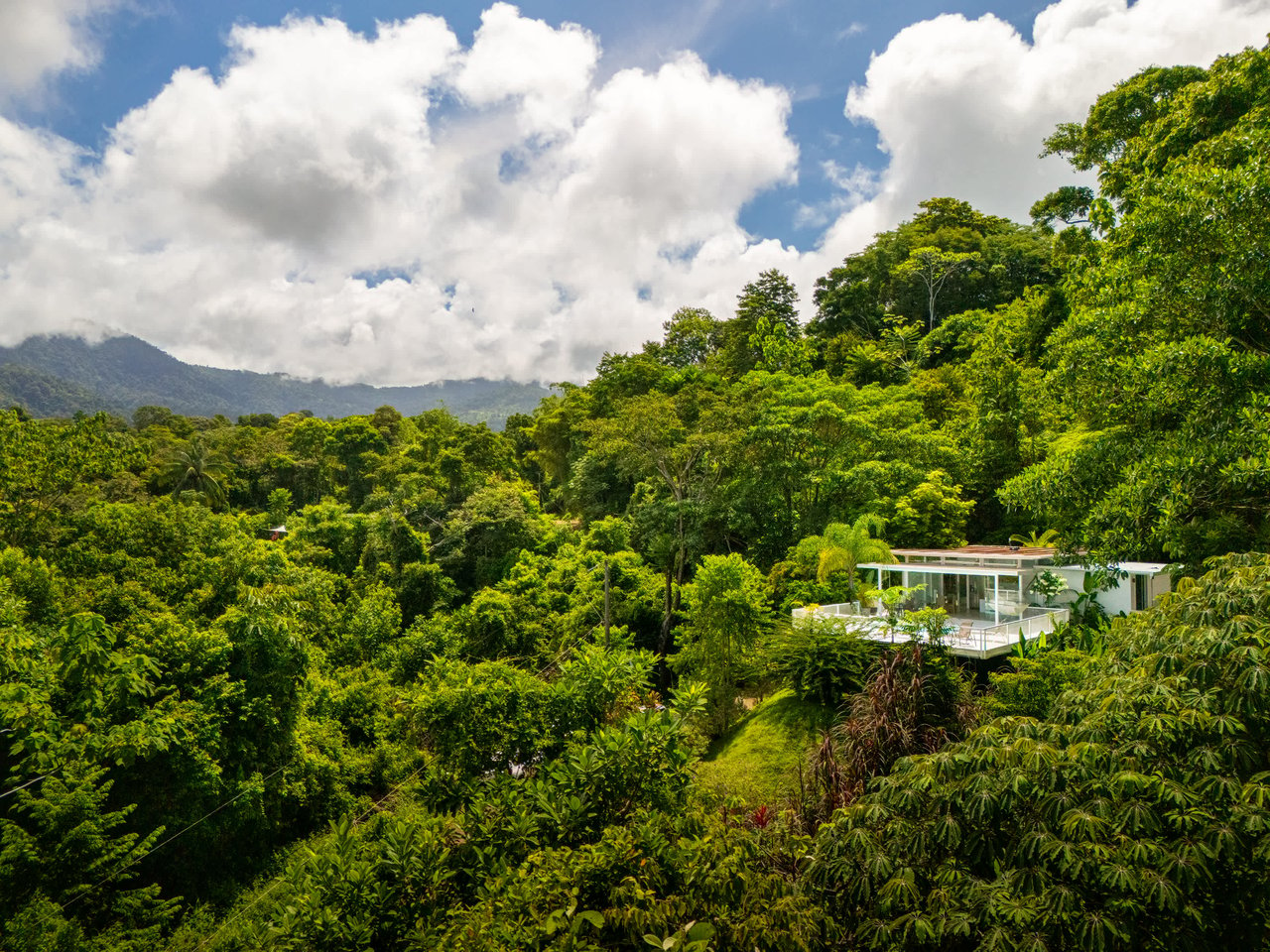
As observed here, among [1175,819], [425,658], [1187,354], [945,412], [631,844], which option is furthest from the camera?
[945,412]

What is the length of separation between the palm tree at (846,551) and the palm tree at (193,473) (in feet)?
118

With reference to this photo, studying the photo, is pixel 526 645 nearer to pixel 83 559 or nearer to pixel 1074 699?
pixel 83 559

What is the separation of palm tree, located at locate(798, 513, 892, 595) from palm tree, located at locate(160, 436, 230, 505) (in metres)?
36.1

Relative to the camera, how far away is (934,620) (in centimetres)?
1045

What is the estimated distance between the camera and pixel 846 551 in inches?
597

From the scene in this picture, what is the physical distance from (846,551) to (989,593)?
3363 mm

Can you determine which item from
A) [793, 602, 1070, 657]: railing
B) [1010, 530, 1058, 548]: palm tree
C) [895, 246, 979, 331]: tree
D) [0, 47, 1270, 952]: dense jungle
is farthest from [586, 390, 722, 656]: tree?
[895, 246, 979, 331]: tree

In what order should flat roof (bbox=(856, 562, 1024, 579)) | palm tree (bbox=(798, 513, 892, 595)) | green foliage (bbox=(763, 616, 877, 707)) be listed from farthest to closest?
palm tree (bbox=(798, 513, 892, 595))
flat roof (bbox=(856, 562, 1024, 579))
green foliage (bbox=(763, 616, 877, 707))

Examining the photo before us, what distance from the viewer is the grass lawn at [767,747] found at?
1132 cm

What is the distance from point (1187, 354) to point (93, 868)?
1597 cm

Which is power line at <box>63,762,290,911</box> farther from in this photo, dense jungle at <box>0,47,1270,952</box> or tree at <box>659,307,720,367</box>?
tree at <box>659,307,720,367</box>

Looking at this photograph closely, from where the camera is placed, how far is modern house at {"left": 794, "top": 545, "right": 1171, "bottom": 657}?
12.5m

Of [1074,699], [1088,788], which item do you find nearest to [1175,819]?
[1088,788]

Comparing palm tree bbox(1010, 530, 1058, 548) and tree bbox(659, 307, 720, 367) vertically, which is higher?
tree bbox(659, 307, 720, 367)
